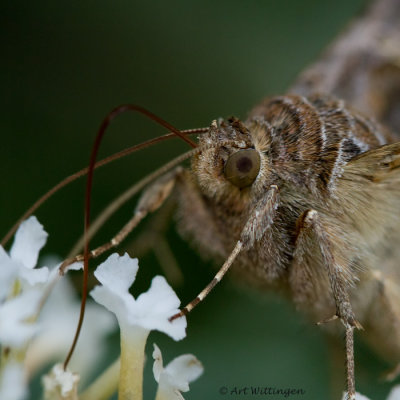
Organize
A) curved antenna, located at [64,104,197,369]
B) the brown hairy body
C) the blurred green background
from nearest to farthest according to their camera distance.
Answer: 1. curved antenna, located at [64,104,197,369]
2. the brown hairy body
3. the blurred green background

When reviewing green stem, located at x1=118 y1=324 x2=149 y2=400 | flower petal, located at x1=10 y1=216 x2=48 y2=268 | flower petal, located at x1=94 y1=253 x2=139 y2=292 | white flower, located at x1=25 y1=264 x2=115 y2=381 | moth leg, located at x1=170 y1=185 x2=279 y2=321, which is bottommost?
white flower, located at x1=25 y1=264 x2=115 y2=381

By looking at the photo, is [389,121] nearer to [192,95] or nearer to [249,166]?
[192,95]

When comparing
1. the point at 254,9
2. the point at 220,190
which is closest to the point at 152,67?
the point at 254,9

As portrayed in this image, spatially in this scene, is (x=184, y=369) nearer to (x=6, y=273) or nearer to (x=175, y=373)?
(x=175, y=373)

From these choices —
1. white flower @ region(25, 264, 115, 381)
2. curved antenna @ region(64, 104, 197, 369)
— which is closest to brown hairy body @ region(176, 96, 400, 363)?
curved antenna @ region(64, 104, 197, 369)

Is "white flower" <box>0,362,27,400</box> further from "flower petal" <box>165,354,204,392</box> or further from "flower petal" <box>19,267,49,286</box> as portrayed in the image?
"flower petal" <box>165,354,204,392</box>

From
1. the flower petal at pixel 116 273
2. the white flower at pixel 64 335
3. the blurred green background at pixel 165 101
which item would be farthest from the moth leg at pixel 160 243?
the flower petal at pixel 116 273

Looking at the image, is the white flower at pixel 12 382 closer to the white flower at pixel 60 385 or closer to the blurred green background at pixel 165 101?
the white flower at pixel 60 385
